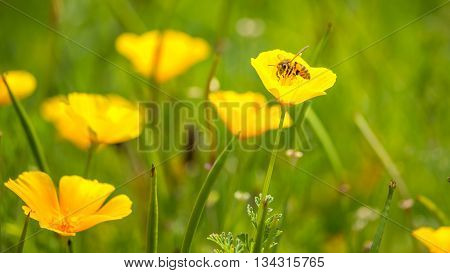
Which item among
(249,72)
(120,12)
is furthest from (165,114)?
(249,72)

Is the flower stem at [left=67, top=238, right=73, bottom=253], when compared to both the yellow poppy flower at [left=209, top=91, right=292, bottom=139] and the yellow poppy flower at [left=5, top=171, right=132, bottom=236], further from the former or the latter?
the yellow poppy flower at [left=209, top=91, right=292, bottom=139]

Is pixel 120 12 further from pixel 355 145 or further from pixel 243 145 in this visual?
pixel 355 145

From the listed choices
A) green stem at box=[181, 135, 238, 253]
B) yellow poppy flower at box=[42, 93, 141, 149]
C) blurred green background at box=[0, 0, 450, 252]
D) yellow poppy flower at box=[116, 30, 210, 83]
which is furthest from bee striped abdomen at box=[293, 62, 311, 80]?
yellow poppy flower at box=[116, 30, 210, 83]

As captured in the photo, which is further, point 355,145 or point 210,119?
point 355,145

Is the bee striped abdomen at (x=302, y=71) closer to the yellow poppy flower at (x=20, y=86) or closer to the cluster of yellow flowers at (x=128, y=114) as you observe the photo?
the cluster of yellow flowers at (x=128, y=114)
